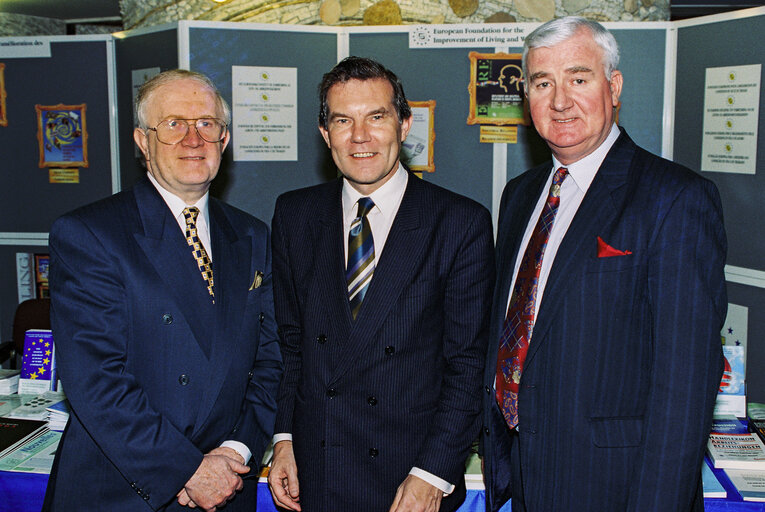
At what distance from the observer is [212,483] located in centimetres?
180

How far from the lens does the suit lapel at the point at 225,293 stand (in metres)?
1.83

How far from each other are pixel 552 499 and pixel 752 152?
200 cm

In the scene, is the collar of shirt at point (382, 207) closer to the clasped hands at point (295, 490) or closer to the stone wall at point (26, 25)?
the clasped hands at point (295, 490)

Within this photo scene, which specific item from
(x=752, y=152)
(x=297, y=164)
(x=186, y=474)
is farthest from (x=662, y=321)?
(x=297, y=164)

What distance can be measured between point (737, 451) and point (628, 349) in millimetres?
955

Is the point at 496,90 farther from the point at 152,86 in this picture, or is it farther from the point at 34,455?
the point at 34,455

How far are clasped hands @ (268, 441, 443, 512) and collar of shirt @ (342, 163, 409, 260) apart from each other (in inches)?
24.0

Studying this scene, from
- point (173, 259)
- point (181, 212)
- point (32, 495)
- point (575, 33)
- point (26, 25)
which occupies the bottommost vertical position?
point (32, 495)

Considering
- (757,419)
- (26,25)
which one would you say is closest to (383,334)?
(757,419)

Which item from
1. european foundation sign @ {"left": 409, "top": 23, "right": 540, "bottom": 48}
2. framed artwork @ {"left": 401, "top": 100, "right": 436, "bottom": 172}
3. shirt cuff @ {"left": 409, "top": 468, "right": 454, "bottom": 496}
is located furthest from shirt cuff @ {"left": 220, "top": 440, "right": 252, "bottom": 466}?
european foundation sign @ {"left": 409, "top": 23, "right": 540, "bottom": 48}

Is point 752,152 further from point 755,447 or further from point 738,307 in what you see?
point 755,447

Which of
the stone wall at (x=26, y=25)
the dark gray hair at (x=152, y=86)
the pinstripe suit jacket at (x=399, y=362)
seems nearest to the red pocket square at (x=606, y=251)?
the pinstripe suit jacket at (x=399, y=362)

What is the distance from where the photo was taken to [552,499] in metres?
1.71

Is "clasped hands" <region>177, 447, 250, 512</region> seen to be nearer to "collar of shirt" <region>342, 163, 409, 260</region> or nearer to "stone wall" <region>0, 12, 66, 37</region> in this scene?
"collar of shirt" <region>342, 163, 409, 260</region>
